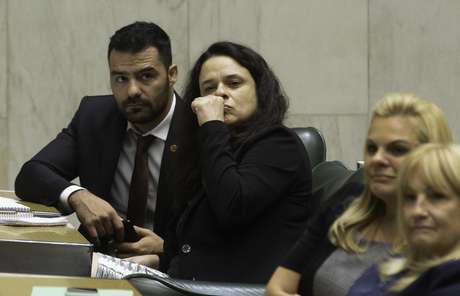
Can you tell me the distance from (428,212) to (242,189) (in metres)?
1.32

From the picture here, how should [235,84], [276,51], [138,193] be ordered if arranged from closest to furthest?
[235,84] < [138,193] < [276,51]

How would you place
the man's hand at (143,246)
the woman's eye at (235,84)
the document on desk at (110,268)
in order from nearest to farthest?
the document on desk at (110,268) < the woman's eye at (235,84) < the man's hand at (143,246)

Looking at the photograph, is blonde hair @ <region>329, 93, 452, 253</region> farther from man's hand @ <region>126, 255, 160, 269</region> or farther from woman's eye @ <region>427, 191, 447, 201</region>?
man's hand @ <region>126, 255, 160, 269</region>

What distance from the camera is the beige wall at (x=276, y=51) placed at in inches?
257

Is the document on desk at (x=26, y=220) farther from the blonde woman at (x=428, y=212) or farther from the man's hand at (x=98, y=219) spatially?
the blonde woman at (x=428, y=212)

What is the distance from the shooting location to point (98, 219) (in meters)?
4.01

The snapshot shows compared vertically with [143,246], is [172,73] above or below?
above

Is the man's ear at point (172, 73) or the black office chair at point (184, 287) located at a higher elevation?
the man's ear at point (172, 73)

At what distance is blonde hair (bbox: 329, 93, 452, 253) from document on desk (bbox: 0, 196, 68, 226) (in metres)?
1.14

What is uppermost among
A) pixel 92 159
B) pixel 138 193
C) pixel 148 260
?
pixel 92 159

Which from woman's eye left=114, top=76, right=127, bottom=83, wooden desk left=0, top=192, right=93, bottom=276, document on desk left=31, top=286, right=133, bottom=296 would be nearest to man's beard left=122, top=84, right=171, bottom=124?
woman's eye left=114, top=76, right=127, bottom=83

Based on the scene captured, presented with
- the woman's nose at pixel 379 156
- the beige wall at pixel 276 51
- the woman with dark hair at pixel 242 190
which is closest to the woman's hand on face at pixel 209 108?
the woman with dark hair at pixel 242 190

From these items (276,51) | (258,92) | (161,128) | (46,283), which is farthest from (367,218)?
(276,51)

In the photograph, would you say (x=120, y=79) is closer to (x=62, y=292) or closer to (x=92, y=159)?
(x=92, y=159)
